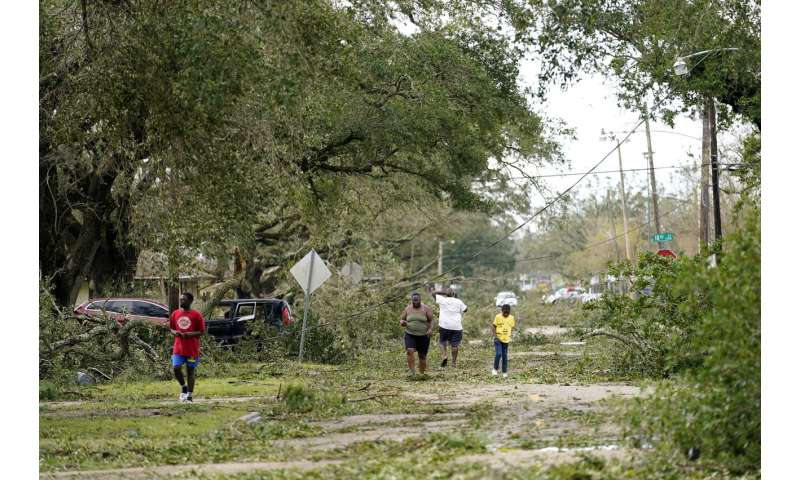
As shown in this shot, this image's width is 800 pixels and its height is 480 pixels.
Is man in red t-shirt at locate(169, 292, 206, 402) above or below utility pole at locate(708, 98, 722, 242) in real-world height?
below

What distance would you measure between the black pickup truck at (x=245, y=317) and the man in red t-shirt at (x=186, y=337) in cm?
1082

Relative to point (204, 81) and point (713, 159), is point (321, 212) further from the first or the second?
point (204, 81)

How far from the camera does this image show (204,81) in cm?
1248

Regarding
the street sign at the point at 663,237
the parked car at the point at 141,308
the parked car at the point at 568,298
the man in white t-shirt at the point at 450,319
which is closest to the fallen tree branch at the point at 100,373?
the man in white t-shirt at the point at 450,319

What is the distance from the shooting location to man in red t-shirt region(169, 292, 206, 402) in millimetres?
16297

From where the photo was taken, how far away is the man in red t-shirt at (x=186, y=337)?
1630 cm

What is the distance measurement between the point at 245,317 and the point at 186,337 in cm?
1204

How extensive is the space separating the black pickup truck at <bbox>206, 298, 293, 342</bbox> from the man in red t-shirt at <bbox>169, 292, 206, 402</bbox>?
35.5ft

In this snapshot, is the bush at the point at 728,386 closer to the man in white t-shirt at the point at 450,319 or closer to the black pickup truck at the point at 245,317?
the man in white t-shirt at the point at 450,319

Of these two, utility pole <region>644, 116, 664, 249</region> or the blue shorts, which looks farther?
utility pole <region>644, 116, 664, 249</region>

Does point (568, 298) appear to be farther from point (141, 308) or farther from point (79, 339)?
point (79, 339)

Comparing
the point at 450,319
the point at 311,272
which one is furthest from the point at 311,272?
the point at 450,319

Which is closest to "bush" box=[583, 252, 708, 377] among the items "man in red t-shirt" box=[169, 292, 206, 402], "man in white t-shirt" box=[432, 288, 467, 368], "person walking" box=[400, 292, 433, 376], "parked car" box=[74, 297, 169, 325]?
"person walking" box=[400, 292, 433, 376]

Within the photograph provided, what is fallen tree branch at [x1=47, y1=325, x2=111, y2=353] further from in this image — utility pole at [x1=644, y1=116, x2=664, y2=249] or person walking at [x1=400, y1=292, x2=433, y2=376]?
utility pole at [x1=644, y1=116, x2=664, y2=249]
